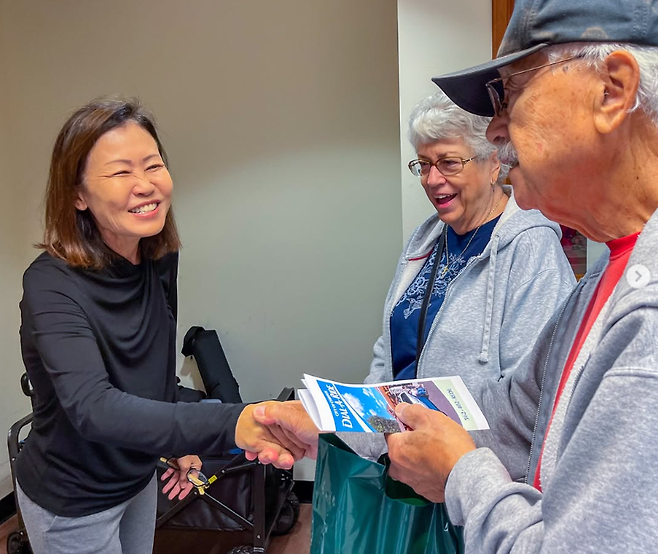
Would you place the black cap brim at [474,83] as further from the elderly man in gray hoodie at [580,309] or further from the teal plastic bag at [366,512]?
the teal plastic bag at [366,512]

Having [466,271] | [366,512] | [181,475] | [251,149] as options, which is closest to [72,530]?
[181,475]

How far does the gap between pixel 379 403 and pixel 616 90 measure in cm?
58

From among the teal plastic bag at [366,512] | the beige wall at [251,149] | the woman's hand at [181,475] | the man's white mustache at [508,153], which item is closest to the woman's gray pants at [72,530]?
the woman's hand at [181,475]

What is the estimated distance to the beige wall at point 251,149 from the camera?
266cm

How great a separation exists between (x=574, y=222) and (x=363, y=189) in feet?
6.40

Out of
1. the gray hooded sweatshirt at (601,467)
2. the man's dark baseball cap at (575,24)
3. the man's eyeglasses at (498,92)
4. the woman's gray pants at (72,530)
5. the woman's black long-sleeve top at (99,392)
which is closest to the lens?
the gray hooded sweatshirt at (601,467)

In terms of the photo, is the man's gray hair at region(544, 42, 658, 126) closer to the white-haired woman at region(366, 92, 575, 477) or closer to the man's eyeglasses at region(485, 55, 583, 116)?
the man's eyeglasses at region(485, 55, 583, 116)

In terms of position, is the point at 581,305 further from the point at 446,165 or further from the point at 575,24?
the point at 446,165

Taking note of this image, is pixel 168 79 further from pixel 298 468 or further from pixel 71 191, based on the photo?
pixel 298 468

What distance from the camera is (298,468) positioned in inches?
113

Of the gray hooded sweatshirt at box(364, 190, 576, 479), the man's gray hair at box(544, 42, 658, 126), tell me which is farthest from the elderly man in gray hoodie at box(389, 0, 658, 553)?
the gray hooded sweatshirt at box(364, 190, 576, 479)

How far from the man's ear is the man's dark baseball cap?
0.9 inches

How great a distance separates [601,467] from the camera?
0.51 metres

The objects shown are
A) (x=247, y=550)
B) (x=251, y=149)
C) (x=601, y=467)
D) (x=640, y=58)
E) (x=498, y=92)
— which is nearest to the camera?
(x=601, y=467)
